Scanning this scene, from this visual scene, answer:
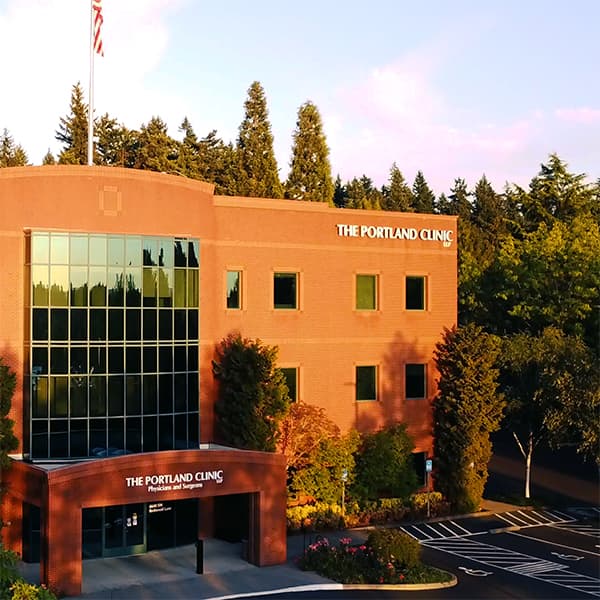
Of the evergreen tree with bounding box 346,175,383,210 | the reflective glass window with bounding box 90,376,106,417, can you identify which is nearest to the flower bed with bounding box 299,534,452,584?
the reflective glass window with bounding box 90,376,106,417

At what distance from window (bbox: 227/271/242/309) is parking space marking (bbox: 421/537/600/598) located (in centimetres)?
1208

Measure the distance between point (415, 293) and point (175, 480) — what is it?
1706 centimetres

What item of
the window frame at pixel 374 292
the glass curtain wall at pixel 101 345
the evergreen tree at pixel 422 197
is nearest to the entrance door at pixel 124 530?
the glass curtain wall at pixel 101 345

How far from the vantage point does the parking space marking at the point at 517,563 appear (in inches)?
1222

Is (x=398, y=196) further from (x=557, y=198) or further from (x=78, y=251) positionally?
(x=78, y=251)

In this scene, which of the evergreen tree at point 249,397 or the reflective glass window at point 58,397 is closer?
the reflective glass window at point 58,397

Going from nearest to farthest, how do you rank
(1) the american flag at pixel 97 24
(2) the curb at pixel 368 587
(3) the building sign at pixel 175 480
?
(2) the curb at pixel 368 587 < (3) the building sign at pixel 175 480 < (1) the american flag at pixel 97 24

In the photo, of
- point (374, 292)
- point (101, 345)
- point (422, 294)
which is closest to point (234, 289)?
point (101, 345)

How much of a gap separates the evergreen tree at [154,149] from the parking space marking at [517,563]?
166 feet

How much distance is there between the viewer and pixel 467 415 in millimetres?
43250

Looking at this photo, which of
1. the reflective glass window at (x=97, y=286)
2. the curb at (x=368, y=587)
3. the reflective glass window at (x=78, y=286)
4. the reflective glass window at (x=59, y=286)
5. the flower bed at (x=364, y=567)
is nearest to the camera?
the curb at (x=368, y=587)

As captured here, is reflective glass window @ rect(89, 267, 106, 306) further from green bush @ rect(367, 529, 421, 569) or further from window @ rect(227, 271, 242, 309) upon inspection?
green bush @ rect(367, 529, 421, 569)

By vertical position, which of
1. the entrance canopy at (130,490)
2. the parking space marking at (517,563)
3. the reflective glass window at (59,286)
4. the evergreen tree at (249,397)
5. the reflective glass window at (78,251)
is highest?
the reflective glass window at (78,251)

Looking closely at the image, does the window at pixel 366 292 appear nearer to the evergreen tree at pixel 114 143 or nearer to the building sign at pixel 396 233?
the building sign at pixel 396 233
